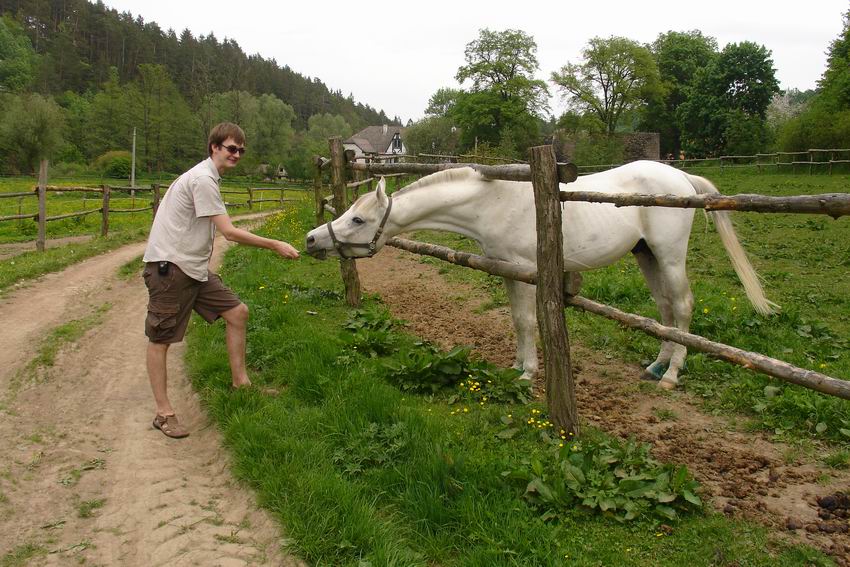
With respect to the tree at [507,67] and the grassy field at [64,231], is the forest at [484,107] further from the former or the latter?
the grassy field at [64,231]

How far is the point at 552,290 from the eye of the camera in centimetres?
317

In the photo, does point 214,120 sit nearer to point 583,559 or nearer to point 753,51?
point 753,51

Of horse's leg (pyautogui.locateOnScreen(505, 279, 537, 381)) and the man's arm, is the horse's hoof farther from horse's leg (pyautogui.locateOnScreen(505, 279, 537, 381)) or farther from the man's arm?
the man's arm

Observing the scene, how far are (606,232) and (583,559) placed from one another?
2.64 meters

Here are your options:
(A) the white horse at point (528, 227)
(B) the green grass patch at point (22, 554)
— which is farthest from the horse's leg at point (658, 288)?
(B) the green grass patch at point (22, 554)

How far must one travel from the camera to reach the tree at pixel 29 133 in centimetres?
4100

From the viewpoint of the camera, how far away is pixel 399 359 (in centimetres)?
420

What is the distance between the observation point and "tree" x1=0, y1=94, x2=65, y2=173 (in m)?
41.0

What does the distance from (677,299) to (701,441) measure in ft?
4.80

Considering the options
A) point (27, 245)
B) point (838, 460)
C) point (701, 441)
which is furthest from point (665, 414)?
point (27, 245)

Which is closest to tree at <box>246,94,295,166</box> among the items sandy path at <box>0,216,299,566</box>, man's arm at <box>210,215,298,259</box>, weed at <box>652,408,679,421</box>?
sandy path at <box>0,216,299,566</box>

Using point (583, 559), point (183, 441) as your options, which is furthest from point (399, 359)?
point (583, 559)

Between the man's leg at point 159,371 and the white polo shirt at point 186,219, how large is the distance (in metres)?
0.51

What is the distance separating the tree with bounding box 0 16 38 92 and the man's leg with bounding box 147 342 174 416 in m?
77.2
